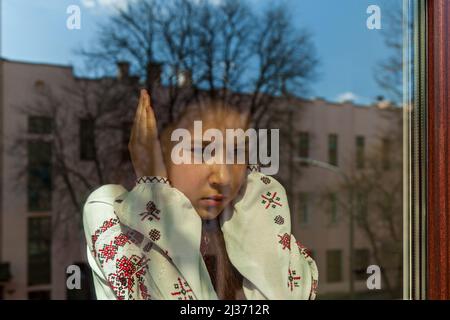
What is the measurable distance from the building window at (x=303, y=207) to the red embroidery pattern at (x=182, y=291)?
17.4 inches

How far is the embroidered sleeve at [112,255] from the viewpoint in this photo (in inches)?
64.7

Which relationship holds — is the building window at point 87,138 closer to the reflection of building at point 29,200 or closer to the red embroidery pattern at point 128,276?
the reflection of building at point 29,200

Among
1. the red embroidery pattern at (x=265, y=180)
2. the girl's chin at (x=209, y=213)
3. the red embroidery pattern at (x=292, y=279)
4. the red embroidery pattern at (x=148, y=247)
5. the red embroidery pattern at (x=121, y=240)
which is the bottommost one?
the red embroidery pattern at (x=292, y=279)

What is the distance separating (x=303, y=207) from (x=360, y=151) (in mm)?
341

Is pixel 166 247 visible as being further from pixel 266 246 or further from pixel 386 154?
pixel 386 154

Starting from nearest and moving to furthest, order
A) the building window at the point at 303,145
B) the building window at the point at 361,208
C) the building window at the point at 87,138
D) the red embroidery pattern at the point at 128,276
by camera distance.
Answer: the red embroidery pattern at the point at 128,276 → the building window at the point at 87,138 → the building window at the point at 303,145 → the building window at the point at 361,208

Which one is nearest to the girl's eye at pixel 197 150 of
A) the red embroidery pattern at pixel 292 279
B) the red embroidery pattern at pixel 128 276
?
the red embroidery pattern at pixel 128 276

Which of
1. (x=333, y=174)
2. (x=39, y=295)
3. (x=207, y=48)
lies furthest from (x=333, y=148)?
(x=39, y=295)

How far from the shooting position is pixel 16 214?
5.52ft

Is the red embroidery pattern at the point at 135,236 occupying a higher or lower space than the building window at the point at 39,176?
lower

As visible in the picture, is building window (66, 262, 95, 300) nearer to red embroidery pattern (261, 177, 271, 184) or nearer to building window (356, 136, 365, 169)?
red embroidery pattern (261, 177, 271, 184)

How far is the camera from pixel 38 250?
1.71m

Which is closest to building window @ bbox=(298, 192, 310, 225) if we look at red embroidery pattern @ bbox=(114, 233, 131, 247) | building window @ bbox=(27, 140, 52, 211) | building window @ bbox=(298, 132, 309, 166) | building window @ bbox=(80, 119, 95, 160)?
building window @ bbox=(298, 132, 309, 166)

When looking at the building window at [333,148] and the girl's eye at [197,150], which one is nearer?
the girl's eye at [197,150]
